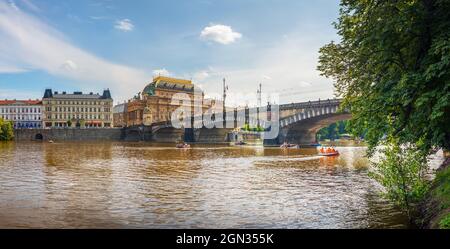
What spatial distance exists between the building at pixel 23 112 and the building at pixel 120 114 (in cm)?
2516

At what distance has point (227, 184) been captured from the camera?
24.6m

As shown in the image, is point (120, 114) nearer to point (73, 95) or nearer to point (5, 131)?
point (73, 95)

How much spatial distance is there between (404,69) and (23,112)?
452ft

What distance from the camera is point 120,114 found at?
14788cm

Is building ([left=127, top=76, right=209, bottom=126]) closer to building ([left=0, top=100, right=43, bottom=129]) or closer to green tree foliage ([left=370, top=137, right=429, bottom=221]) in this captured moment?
building ([left=0, top=100, right=43, bottom=129])

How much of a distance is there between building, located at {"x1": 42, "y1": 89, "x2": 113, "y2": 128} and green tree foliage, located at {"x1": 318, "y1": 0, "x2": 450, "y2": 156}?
419 ft

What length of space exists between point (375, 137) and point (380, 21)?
4.14m

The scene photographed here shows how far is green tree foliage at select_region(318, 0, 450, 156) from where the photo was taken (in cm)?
1221

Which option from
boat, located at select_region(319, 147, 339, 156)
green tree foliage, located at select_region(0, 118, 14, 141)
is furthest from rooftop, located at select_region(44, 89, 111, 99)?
boat, located at select_region(319, 147, 339, 156)

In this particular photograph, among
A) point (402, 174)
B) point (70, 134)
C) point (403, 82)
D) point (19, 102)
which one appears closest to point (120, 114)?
point (19, 102)

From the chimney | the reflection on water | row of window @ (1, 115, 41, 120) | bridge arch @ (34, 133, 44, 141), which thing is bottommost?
the reflection on water

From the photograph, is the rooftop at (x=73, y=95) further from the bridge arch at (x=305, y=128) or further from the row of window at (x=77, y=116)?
the bridge arch at (x=305, y=128)
